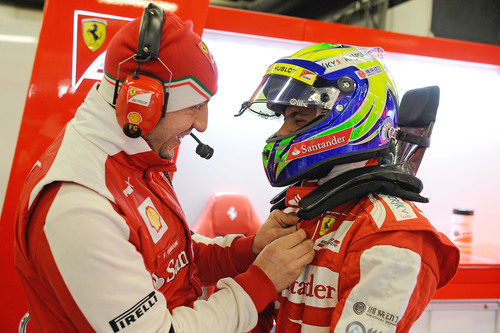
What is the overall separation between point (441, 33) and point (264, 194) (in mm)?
2492

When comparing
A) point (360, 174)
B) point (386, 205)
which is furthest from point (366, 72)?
point (386, 205)

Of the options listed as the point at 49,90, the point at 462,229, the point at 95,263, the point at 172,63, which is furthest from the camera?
the point at 462,229

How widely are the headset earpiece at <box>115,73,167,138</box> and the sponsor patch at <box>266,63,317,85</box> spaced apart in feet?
1.33

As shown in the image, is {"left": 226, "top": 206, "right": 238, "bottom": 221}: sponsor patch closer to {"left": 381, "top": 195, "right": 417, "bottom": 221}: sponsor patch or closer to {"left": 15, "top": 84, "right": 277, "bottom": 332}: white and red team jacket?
{"left": 15, "top": 84, "right": 277, "bottom": 332}: white and red team jacket

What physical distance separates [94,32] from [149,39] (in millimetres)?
1298

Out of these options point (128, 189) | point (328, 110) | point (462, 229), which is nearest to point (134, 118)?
point (128, 189)

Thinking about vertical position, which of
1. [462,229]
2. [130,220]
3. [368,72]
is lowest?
[462,229]

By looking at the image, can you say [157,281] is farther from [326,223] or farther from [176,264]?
[326,223]

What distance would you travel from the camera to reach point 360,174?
1240 mm

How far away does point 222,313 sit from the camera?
1.10 metres

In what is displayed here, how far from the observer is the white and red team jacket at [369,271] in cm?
99

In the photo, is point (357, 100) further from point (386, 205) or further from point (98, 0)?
point (98, 0)

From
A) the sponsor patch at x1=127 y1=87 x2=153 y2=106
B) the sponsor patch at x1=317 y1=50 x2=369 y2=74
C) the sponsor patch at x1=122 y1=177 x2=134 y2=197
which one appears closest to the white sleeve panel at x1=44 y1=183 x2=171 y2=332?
the sponsor patch at x1=122 y1=177 x2=134 y2=197

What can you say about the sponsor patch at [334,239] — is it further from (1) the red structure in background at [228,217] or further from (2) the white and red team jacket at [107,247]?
(1) the red structure in background at [228,217]
